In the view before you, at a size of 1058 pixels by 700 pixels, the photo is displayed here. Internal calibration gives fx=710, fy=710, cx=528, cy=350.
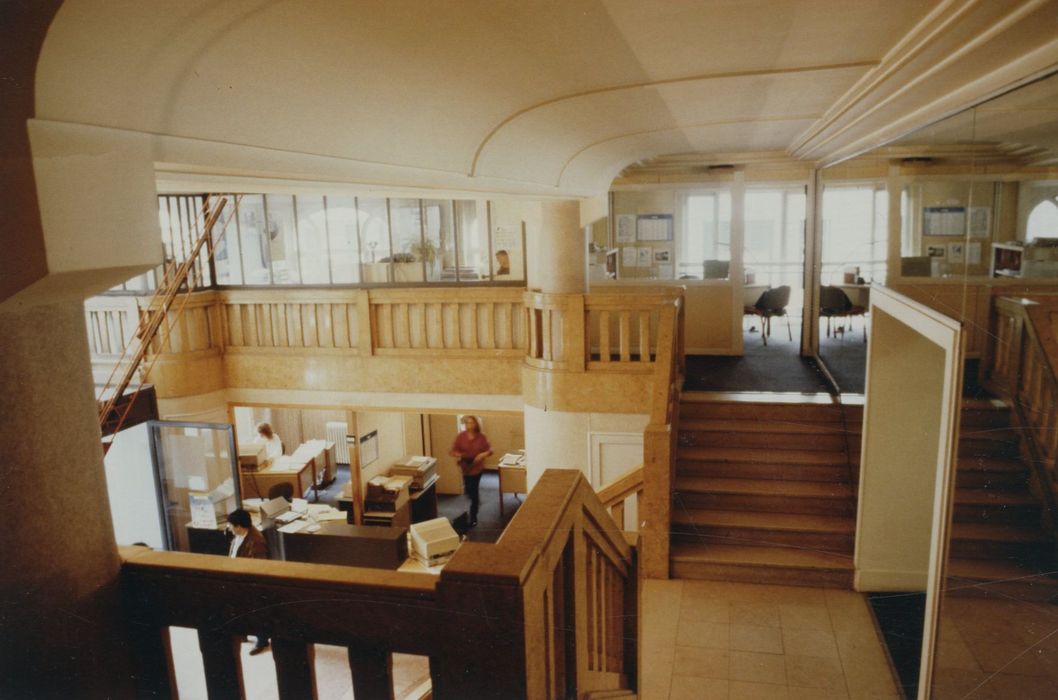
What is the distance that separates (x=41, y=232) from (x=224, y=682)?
113cm

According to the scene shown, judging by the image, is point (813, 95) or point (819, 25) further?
point (813, 95)

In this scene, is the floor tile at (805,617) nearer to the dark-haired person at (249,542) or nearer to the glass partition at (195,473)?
the dark-haired person at (249,542)

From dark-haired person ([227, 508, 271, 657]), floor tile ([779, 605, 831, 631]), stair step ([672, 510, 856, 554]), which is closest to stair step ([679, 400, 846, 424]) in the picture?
stair step ([672, 510, 856, 554])

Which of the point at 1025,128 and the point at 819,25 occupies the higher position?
the point at 819,25

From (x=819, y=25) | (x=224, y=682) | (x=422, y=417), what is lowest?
(x=422, y=417)

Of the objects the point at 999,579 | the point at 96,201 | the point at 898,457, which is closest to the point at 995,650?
the point at 999,579

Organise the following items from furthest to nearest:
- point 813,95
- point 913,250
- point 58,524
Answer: point 913,250 < point 813,95 < point 58,524

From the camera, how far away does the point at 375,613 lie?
4.95ft

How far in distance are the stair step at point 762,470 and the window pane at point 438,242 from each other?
4.14 m


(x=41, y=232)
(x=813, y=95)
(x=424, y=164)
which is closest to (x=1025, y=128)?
(x=813, y=95)

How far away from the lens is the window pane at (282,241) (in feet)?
32.7

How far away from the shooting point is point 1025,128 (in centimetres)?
274

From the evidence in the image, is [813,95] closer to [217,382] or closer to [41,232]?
[41,232]

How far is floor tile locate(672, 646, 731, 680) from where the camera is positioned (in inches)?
181
